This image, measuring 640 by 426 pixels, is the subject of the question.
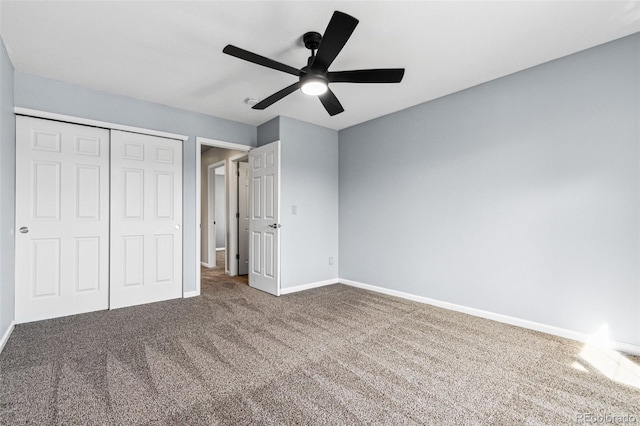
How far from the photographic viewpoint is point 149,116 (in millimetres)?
3852

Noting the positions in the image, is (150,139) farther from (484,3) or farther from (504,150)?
(504,150)

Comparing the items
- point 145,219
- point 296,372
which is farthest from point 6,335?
point 296,372

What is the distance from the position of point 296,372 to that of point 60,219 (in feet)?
10.1

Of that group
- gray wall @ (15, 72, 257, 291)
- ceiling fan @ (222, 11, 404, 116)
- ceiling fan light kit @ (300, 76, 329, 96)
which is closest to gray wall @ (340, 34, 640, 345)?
ceiling fan @ (222, 11, 404, 116)

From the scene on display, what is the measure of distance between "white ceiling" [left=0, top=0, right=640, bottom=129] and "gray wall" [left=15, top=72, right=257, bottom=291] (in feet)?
0.52

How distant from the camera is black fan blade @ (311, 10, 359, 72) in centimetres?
173

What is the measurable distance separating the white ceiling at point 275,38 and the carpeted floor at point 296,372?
257 cm

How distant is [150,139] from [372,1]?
3.14 metres

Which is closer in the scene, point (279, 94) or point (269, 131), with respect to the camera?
point (279, 94)

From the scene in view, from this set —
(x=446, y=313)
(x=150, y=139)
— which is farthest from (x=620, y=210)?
(x=150, y=139)

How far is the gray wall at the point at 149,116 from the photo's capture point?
3.16 metres

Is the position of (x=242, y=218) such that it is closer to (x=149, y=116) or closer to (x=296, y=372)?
Result: (x=149, y=116)

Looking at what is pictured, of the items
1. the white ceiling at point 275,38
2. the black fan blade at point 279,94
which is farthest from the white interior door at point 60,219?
the black fan blade at point 279,94

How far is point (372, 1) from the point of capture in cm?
207
